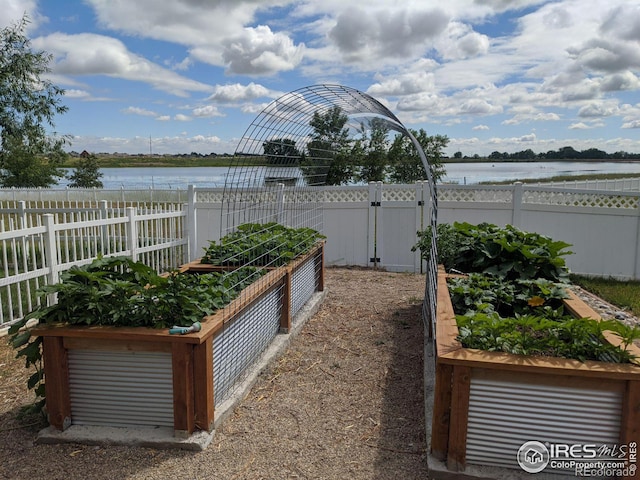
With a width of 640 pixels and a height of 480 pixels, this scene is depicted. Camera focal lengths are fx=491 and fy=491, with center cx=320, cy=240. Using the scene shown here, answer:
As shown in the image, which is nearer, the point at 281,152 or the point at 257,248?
the point at 257,248

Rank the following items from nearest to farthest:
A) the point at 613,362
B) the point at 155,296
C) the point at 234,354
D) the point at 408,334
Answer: the point at 613,362 < the point at 155,296 < the point at 234,354 < the point at 408,334

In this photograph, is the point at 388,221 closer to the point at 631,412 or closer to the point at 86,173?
the point at 631,412

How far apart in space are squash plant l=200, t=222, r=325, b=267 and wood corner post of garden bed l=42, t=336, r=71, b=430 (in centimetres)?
162

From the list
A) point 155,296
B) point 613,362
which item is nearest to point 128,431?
point 155,296

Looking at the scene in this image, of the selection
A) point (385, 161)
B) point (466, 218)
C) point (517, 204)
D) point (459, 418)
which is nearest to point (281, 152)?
point (459, 418)

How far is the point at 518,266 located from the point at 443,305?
4.04 feet

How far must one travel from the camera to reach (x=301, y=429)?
313 centimetres

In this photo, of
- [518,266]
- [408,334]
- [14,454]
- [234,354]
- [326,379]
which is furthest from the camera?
[408,334]

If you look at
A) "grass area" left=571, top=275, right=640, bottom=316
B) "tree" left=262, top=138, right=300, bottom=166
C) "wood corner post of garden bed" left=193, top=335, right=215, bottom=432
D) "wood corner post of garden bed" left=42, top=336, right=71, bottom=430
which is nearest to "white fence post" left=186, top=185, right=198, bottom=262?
Result: "tree" left=262, top=138, right=300, bottom=166

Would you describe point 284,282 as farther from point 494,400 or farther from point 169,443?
point 494,400

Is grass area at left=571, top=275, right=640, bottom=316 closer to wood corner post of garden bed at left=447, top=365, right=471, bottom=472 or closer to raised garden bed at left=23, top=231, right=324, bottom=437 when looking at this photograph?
wood corner post of garden bed at left=447, top=365, right=471, bottom=472

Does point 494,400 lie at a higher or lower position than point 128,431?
higher

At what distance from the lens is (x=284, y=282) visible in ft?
15.5

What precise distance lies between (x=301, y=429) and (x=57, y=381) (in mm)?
1503
